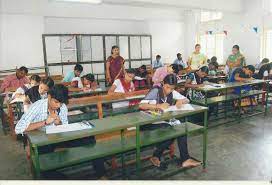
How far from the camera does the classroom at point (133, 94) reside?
96.3 inches

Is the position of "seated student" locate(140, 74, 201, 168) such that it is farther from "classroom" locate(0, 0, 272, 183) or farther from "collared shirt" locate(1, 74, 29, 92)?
"collared shirt" locate(1, 74, 29, 92)

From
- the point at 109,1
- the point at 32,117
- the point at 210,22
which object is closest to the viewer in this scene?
the point at 32,117

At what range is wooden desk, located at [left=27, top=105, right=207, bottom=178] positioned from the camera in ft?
6.64

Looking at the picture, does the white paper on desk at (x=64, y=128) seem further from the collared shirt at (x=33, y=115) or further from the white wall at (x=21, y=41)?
the white wall at (x=21, y=41)

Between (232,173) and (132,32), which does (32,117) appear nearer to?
(232,173)

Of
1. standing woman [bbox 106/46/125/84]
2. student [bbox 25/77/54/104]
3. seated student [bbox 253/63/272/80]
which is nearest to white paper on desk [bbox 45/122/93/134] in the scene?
student [bbox 25/77/54/104]

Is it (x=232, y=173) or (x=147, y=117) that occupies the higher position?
(x=147, y=117)

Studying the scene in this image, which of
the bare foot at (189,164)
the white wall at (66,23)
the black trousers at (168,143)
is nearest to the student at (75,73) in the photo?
the black trousers at (168,143)

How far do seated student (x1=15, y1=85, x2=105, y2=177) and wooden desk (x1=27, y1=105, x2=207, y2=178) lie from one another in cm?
6

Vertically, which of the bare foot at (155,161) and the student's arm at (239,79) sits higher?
the student's arm at (239,79)

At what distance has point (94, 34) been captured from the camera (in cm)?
845

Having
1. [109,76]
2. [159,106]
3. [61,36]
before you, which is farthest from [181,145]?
[61,36]

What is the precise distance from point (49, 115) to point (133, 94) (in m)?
1.44

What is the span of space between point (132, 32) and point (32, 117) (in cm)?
772
